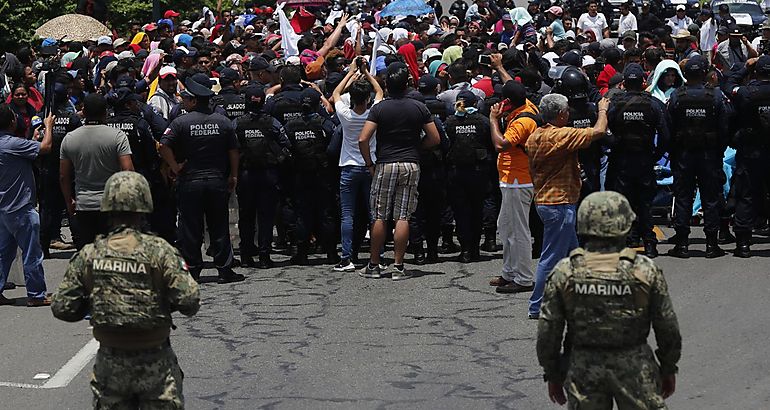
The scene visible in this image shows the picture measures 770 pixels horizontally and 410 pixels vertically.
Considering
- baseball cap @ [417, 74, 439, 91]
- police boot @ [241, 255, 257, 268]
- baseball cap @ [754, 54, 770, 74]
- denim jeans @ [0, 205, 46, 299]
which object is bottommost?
police boot @ [241, 255, 257, 268]

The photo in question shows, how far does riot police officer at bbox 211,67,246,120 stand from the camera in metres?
15.1

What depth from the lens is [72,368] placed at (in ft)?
33.3

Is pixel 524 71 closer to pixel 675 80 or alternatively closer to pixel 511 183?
pixel 511 183

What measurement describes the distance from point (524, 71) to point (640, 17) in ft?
60.8

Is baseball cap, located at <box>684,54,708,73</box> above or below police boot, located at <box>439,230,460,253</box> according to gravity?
above

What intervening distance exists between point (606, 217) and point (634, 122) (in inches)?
295

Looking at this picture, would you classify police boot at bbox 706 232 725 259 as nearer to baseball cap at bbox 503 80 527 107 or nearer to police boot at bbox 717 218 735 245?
police boot at bbox 717 218 735 245

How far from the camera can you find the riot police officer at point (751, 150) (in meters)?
13.7

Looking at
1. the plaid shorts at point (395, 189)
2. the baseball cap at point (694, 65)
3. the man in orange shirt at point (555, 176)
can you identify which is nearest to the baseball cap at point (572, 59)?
the baseball cap at point (694, 65)

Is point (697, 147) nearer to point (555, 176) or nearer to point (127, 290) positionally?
point (555, 176)

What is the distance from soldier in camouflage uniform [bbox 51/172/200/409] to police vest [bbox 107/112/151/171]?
6.52 metres

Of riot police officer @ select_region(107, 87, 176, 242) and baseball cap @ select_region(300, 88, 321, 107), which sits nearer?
riot police officer @ select_region(107, 87, 176, 242)

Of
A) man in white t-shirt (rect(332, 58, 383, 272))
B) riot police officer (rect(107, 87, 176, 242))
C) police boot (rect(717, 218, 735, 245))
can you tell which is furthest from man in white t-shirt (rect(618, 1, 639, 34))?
riot police officer (rect(107, 87, 176, 242))

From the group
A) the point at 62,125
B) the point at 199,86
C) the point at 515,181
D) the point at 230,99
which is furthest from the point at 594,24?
the point at 515,181
